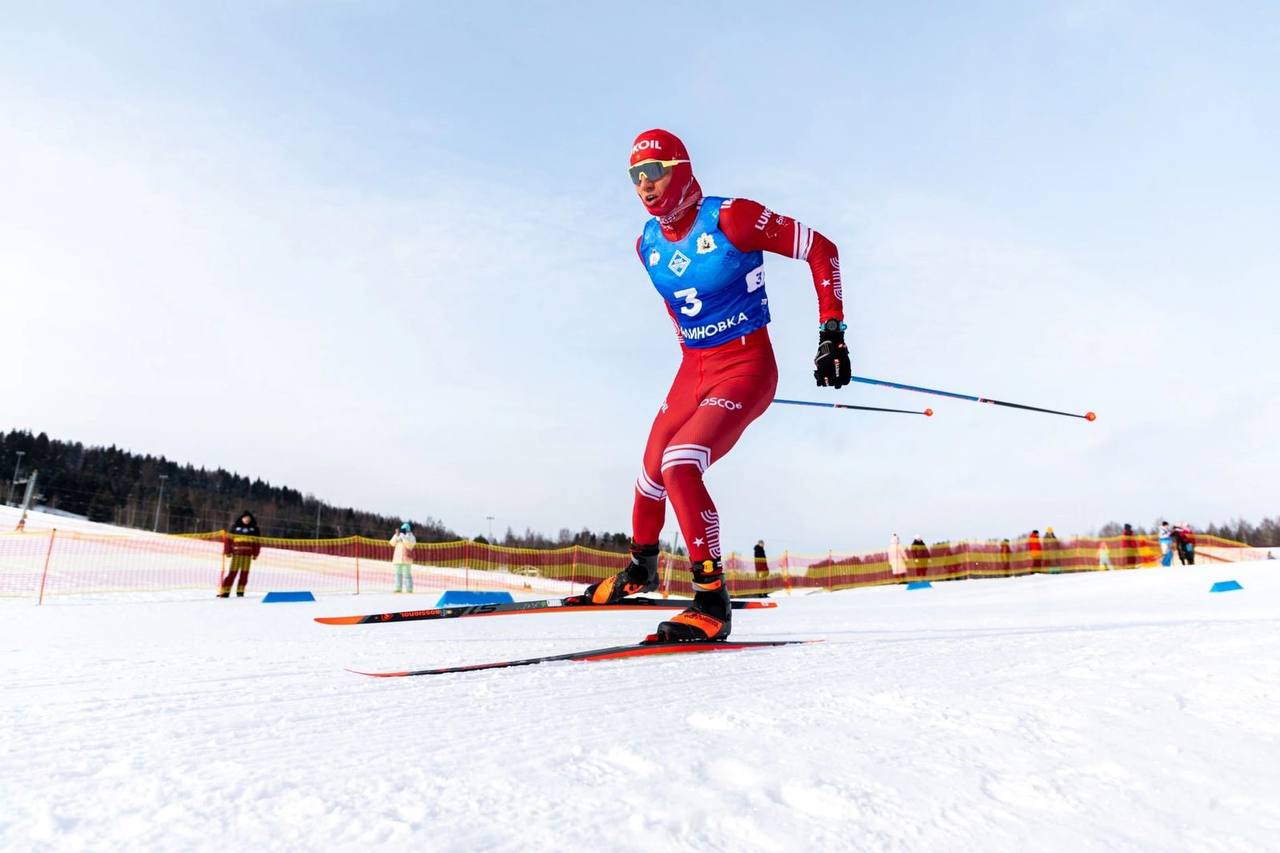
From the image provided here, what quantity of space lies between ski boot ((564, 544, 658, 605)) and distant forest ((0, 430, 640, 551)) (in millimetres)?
59604

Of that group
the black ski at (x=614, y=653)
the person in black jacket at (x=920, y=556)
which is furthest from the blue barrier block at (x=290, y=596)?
the person in black jacket at (x=920, y=556)

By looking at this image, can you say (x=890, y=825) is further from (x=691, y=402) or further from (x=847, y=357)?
(x=691, y=402)

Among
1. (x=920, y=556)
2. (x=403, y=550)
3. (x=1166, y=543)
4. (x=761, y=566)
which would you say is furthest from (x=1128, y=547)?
(x=403, y=550)

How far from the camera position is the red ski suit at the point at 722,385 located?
132 inches

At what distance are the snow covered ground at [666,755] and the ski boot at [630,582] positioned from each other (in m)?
1.61

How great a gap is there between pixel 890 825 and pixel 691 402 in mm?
2851

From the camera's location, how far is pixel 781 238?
3494mm

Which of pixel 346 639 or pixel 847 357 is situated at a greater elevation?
pixel 847 357

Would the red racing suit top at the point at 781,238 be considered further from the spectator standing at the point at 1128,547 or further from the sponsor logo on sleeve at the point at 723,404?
the spectator standing at the point at 1128,547

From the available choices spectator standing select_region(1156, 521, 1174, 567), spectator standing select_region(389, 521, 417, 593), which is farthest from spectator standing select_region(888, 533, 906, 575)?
spectator standing select_region(389, 521, 417, 593)

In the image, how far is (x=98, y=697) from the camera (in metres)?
1.69

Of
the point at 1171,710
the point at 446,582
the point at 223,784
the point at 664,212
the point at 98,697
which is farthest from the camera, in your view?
the point at 446,582

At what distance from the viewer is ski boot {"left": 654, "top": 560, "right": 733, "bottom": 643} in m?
2.95

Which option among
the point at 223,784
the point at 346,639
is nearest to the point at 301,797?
the point at 223,784
